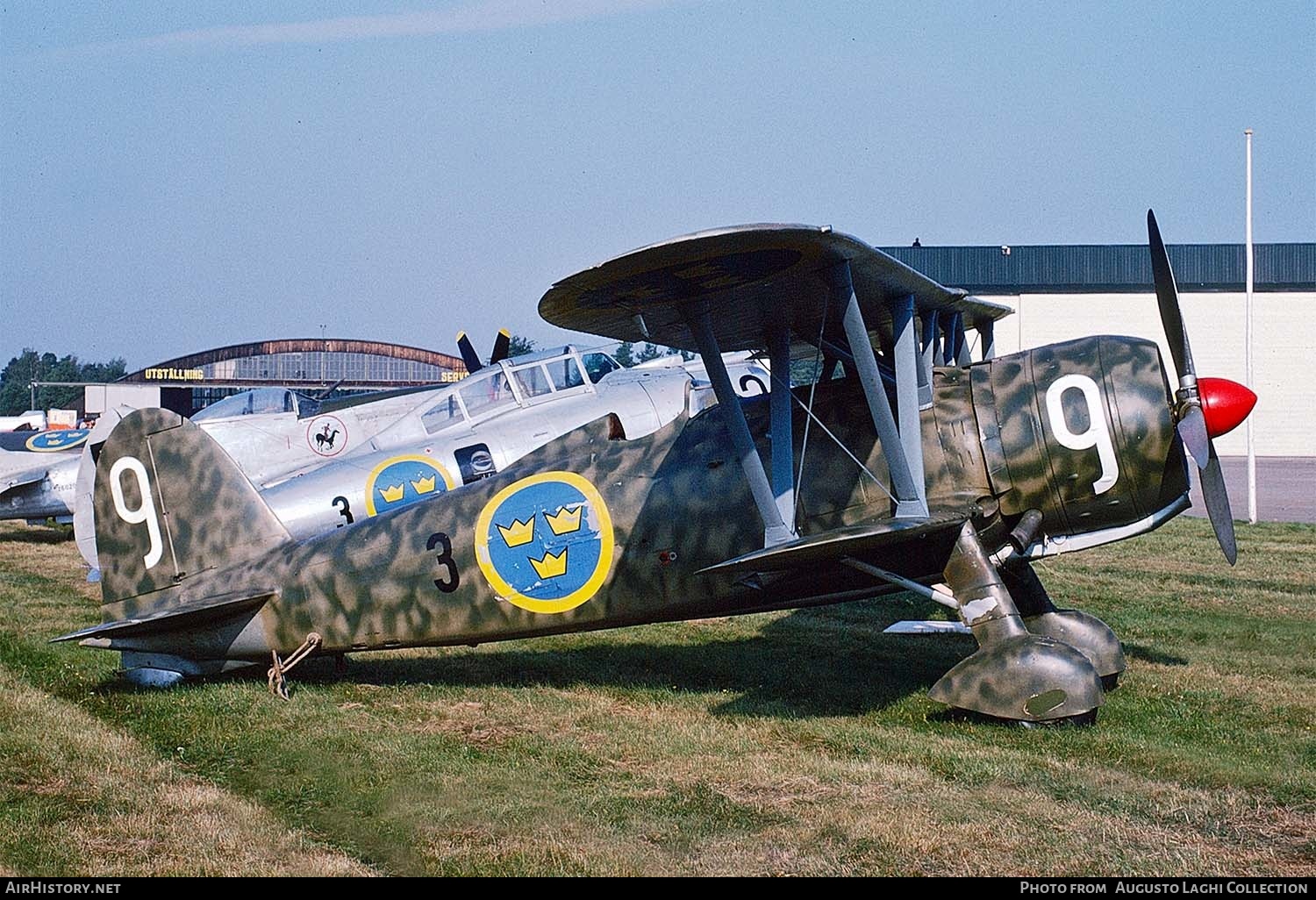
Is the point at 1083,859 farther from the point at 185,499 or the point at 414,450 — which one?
the point at 414,450

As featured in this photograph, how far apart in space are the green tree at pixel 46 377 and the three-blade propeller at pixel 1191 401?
12581cm

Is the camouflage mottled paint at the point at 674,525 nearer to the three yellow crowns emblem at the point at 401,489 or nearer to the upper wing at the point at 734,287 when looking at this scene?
the upper wing at the point at 734,287

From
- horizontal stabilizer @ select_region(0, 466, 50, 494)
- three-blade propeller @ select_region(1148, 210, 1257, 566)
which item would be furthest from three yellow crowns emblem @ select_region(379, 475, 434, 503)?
horizontal stabilizer @ select_region(0, 466, 50, 494)

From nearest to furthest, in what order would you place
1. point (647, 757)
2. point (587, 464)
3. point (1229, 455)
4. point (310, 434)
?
1. point (647, 757)
2. point (587, 464)
3. point (310, 434)
4. point (1229, 455)

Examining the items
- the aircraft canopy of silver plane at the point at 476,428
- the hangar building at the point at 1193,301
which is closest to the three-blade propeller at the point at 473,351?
the aircraft canopy of silver plane at the point at 476,428

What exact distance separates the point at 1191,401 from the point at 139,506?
267 inches

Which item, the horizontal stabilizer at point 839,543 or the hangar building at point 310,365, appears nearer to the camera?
the horizontal stabilizer at point 839,543

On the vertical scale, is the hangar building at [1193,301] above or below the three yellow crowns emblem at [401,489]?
above

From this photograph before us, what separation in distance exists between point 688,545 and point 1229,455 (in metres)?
38.2

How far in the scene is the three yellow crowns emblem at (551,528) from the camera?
7.78 m

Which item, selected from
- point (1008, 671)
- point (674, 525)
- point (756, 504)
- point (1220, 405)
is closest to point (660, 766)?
point (756, 504)

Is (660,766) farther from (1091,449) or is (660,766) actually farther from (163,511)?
(163,511)
